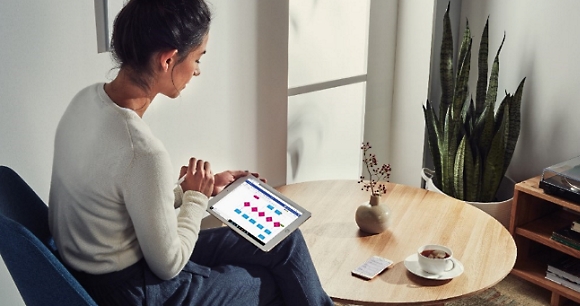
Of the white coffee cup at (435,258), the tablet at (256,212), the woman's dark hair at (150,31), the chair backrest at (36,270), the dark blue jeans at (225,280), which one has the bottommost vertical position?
the white coffee cup at (435,258)

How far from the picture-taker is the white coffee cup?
1686 millimetres

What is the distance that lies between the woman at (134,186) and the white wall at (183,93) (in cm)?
35

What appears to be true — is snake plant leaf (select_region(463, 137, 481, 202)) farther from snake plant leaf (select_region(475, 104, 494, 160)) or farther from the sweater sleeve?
the sweater sleeve

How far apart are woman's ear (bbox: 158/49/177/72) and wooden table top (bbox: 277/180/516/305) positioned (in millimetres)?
655

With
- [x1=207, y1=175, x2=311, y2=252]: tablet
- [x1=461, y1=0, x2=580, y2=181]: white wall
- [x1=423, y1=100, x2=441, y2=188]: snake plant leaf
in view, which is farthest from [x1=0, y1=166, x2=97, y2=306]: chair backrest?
[x1=461, y1=0, x2=580, y2=181]: white wall

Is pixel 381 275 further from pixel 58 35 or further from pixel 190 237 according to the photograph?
pixel 58 35

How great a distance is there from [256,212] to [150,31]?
561 millimetres

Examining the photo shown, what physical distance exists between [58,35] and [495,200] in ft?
6.02

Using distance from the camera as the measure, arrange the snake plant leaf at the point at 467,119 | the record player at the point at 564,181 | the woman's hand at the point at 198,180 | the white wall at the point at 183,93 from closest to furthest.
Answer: the woman's hand at the point at 198,180 < the white wall at the point at 183,93 < the record player at the point at 564,181 < the snake plant leaf at the point at 467,119

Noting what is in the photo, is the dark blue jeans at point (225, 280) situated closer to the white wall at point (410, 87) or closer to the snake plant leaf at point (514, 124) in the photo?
the snake plant leaf at point (514, 124)

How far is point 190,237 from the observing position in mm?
1453

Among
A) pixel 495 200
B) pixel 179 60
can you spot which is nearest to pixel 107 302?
pixel 179 60

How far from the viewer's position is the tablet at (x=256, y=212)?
1.64 m

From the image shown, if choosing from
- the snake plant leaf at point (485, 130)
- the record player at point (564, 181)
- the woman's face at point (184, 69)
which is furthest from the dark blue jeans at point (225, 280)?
the snake plant leaf at point (485, 130)
